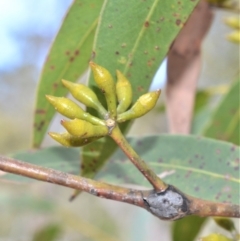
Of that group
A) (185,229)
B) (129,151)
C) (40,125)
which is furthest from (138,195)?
(185,229)

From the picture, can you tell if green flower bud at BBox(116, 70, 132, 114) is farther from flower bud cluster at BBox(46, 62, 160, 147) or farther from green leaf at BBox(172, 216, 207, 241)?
green leaf at BBox(172, 216, 207, 241)

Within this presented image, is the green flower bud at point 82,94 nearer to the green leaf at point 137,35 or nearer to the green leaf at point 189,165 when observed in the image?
the green leaf at point 137,35

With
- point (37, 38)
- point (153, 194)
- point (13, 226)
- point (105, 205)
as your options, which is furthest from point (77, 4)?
point (37, 38)

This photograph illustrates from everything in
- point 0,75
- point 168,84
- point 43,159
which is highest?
point 168,84

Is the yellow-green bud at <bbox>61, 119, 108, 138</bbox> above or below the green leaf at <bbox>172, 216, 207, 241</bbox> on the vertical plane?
above

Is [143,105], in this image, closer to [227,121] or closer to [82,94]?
[82,94]

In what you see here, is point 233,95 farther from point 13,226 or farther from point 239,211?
point 13,226

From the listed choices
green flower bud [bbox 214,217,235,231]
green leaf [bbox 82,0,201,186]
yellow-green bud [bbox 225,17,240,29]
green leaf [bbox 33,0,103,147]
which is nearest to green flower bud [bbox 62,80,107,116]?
green leaf [bbox 82,0,201,186]
